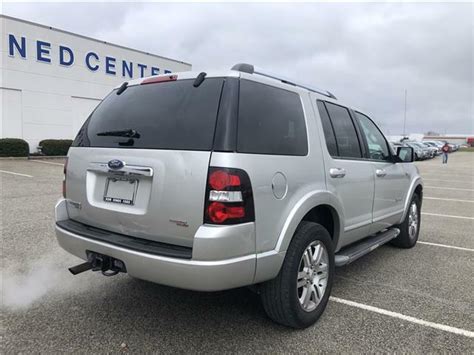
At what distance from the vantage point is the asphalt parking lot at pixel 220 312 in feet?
9.51

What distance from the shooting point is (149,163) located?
8.95 feet

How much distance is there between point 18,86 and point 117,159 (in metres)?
19.6

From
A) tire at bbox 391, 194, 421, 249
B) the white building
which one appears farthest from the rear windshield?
the white building

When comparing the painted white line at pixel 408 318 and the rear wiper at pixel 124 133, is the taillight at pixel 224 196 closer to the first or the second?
the rear wiper at pixel 124 133

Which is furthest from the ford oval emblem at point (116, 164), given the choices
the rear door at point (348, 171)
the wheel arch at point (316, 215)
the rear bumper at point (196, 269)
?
the rear door at point (348, 171)

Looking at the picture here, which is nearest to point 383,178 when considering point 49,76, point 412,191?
point 412,191

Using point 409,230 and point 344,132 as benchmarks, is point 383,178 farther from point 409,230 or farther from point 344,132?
point 409,230

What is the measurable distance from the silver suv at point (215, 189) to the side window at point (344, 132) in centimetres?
11

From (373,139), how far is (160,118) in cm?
275

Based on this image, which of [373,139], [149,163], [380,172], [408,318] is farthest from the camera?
[373,139]

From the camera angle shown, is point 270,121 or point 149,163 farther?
point 270,121

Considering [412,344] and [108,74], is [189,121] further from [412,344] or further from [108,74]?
[108,74]

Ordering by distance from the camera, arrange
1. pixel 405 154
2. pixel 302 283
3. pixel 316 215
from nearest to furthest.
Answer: pixel 302 283 < pixel 316 215 < pixel 405 154

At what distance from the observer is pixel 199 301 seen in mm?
3572
